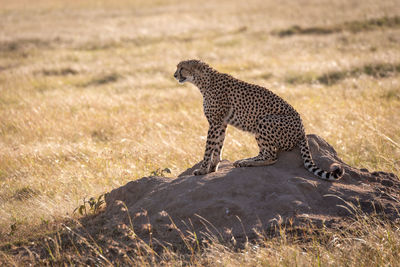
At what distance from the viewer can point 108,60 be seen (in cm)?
1778

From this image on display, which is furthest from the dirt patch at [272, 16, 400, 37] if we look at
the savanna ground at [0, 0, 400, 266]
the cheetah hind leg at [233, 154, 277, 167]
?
the cheetah hind leg at [233, 154, 277, 167]

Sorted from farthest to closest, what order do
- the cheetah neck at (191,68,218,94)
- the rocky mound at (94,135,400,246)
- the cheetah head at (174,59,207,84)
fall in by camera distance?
the cheetah head at (174,59,207,84) < the cheetah neck at (191,68,218,94) < the rocky mound at (94,135,400,246)

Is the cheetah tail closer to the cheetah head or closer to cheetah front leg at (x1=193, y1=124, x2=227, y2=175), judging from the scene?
cheetah front leg at (x1=193, y1=124, x2=227, y2=175)

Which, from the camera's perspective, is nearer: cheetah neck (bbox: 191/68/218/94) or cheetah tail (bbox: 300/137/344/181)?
cheetah tail (bbox: 300/137/344/181)

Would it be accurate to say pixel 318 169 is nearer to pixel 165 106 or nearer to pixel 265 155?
pixel 265 155

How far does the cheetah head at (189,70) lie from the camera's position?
5594 millimetres

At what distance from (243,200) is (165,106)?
675cm

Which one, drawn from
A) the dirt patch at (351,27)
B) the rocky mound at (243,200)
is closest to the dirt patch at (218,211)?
the rocky mound at (243,200)

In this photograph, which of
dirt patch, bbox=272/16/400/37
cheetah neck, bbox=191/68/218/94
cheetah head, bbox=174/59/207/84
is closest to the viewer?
cheetah neck, bbox=191/68/218/94

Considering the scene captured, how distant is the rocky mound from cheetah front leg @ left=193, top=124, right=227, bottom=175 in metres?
0.24

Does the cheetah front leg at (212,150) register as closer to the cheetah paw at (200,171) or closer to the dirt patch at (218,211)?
the cheetah paw at (200,171)

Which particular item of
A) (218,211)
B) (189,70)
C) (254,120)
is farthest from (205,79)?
(218,211)

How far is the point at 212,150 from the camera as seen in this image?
16.7ft

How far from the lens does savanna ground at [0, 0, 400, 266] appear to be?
197 inches
